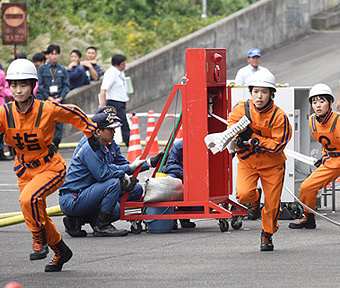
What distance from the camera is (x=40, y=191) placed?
7.95m

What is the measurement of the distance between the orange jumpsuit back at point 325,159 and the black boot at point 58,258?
11.1 feet

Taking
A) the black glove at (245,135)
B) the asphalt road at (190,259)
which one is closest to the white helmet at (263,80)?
the black glove at (245,135)

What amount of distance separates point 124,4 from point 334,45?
8772mm

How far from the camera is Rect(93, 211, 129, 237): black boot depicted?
10.2 m

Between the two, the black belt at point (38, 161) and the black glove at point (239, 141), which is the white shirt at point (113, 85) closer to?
the black glove at point (239, 141)

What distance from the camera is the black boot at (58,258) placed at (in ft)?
26.8

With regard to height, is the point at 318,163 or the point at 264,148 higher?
the point at 264,148

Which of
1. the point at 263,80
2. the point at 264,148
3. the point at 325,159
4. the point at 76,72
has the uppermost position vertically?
the point at 76,72

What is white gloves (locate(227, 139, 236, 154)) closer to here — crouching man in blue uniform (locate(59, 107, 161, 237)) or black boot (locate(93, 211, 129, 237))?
crouching man in blue uniform (locate(59, 107, 161, 237))

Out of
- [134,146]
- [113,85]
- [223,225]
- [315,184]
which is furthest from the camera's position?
[113,85]

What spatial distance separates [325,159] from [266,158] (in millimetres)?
1633

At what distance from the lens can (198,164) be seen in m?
10.4

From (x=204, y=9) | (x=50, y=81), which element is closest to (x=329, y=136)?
(x=50, y=81)

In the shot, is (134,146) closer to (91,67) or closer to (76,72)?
(76,72)
